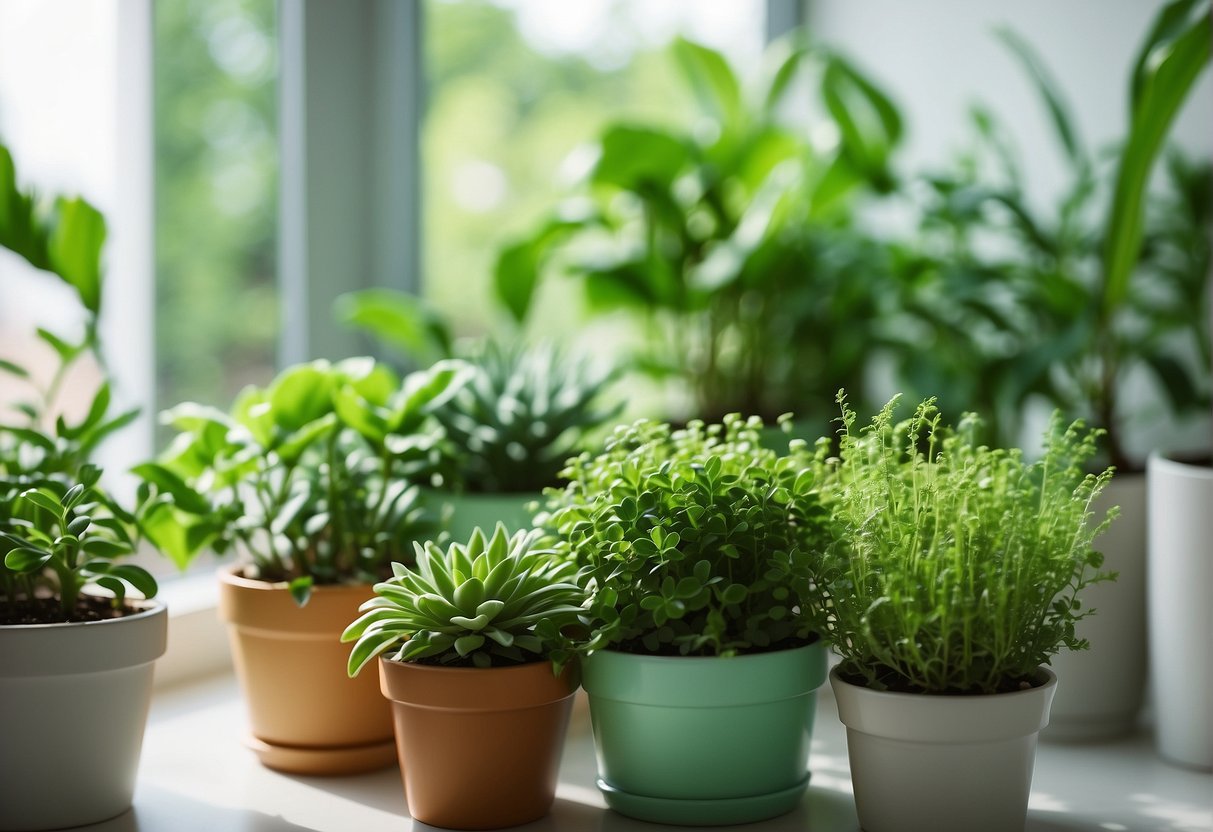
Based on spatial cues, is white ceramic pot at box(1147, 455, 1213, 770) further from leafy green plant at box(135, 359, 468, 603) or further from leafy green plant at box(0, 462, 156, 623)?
leafy green plant at box(0, 462, 156, 623)

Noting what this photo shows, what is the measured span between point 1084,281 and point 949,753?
2.63ft

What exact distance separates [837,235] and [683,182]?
0.66 ft

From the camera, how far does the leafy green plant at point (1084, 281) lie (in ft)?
3.67

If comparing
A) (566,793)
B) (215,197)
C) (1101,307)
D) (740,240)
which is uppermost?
(215,197)

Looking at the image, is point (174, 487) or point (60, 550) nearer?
point (60, 550)

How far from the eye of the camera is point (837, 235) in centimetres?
144

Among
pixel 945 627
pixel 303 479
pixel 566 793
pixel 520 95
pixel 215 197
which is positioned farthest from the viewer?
pixel 215 197

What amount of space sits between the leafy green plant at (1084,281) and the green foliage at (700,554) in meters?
0.45

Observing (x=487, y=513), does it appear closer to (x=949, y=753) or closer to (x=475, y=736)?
(x=475, y=736)

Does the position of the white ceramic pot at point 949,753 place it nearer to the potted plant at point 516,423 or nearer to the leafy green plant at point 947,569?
the leafy green plant at point 947,569

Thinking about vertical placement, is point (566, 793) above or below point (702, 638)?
below

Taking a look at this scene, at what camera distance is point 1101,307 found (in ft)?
3.79

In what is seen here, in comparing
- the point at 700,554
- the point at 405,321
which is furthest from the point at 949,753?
the point at 405,321

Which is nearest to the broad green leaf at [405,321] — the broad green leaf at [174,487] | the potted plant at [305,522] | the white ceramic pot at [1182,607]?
the potted plant at [305,522]
